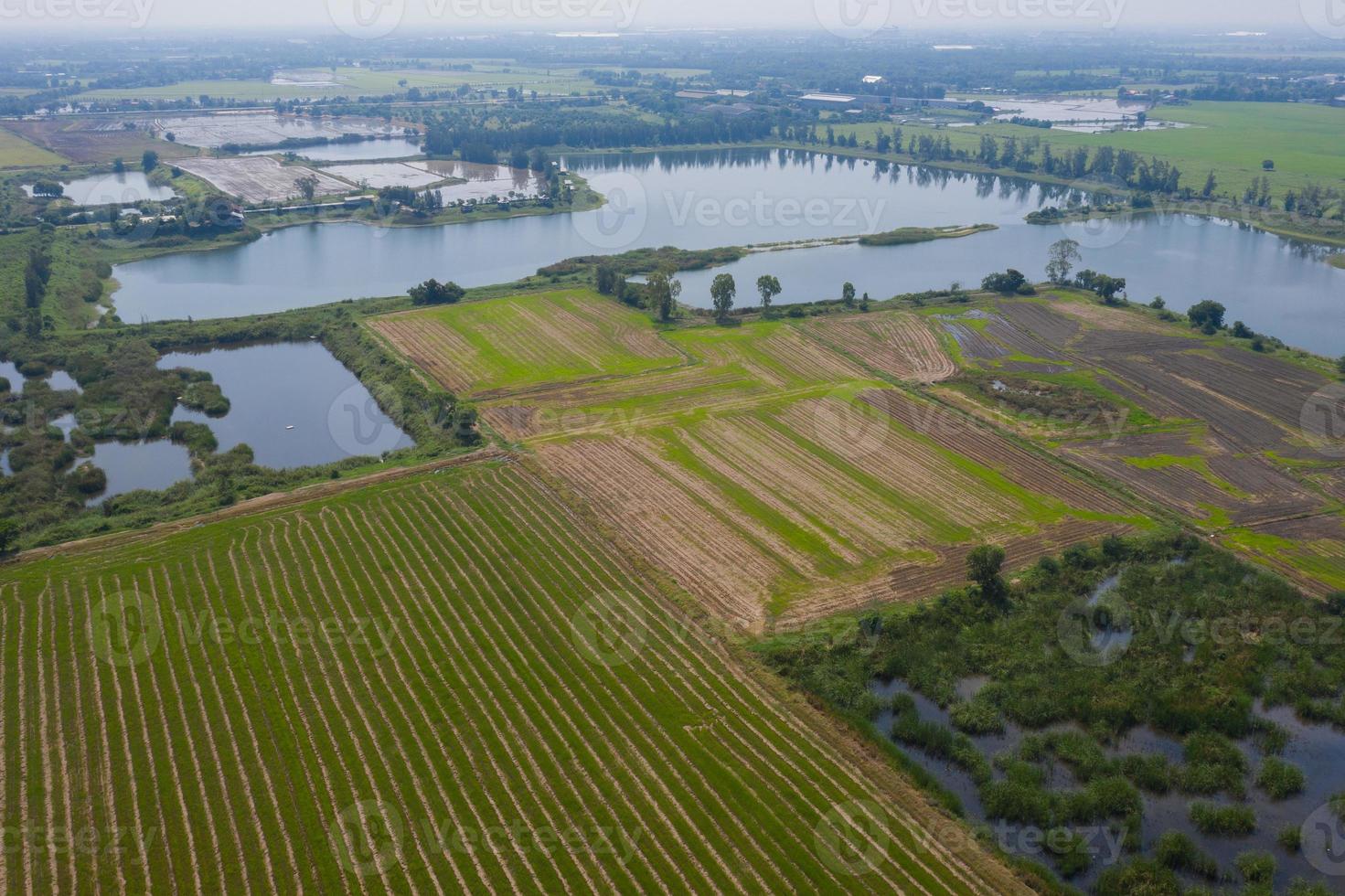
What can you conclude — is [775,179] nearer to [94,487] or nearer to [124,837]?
[94,487]

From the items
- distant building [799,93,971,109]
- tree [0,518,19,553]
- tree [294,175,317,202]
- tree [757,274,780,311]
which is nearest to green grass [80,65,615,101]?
distant building [799,93,971,109]

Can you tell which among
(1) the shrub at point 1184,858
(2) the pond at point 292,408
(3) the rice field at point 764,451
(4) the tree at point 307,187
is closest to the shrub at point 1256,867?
(1) the shrub at point 1184,858

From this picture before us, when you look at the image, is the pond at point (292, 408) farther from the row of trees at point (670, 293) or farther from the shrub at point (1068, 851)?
the shrub at point (1068, 851)

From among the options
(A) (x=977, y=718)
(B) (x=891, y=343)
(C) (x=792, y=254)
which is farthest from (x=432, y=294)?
(A) (x=977, y=718)

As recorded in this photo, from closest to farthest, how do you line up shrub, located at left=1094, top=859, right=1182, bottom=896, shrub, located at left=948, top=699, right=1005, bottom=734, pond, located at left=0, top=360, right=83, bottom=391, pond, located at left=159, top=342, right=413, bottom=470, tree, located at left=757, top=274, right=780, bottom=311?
shrub, located at left=1094, top=859, right=1182, bottom=896 → shrub, located at left=948, top=699, right=1005, bottom=734 → pond, located at left=159, top=342, right=413, bottom=470 → pond, located at left=0, top=360, right=83, bottom=391 → tree, located at left=757, top=274, right=780, bottom=311

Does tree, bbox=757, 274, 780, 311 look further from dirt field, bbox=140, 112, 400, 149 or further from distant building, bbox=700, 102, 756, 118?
distant building, bbox=700, 102, 756, 118

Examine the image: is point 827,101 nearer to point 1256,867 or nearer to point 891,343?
point 891,343
